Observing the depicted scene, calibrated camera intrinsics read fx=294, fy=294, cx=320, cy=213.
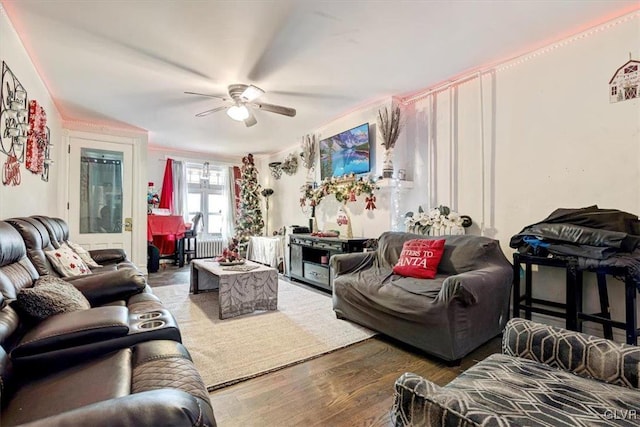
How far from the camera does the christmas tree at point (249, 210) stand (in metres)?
6.77

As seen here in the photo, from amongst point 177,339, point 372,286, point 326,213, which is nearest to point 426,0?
point 372,286

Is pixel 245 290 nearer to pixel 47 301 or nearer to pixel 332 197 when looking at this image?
pixel 47 301

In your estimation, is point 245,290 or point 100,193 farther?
point 100,193

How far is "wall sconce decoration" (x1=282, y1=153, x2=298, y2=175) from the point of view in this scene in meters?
6.19

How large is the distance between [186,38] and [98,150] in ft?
12.0

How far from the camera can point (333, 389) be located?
1844 mm

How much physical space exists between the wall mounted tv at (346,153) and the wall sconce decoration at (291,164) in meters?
1.19

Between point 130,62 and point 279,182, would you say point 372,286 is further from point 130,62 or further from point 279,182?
point 279,182

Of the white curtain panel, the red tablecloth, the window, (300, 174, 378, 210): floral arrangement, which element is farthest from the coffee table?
the window

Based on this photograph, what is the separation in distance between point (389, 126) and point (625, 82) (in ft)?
6.94

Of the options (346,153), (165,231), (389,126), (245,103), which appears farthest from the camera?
(165,231)

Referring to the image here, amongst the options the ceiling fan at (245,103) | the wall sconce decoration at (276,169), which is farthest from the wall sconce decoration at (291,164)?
the ceiling fan at (245,103)

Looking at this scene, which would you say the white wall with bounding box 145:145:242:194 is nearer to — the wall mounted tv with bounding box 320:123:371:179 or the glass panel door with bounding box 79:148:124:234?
the glass panel door with bounding box 79:148:124:234

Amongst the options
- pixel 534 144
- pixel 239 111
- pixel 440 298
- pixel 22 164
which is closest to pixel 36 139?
pixel 22 164
